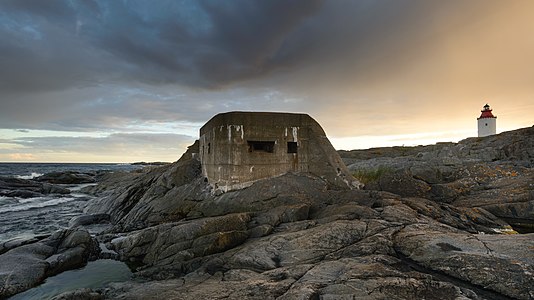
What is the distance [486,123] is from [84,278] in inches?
2399

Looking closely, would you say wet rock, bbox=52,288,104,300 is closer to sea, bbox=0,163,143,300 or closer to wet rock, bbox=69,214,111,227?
sea, bbox=0,163,143,300

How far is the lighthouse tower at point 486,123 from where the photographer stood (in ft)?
163

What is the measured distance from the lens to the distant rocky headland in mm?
5734

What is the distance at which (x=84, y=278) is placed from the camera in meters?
Result: 9.09

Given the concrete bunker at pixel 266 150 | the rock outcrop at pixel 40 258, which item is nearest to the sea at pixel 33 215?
the rock outcrop at pixel 40 258

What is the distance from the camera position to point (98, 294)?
22.8ft

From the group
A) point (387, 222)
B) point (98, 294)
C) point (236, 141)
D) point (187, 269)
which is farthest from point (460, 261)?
point (236, 141)

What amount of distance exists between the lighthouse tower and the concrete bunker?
4882cm

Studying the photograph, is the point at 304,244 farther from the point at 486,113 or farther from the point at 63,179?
the point at 486,113

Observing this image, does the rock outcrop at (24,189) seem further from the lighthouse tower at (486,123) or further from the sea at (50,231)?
the lighthouse tower at (486,123)

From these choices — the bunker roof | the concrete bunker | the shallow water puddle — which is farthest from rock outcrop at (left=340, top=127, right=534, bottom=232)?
the shallow water puddle

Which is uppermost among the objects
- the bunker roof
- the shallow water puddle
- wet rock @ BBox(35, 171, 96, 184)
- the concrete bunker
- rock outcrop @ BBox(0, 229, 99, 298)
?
the bunker roof

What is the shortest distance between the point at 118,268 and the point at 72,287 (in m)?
1.58

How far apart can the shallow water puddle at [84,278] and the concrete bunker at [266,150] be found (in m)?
5.42
